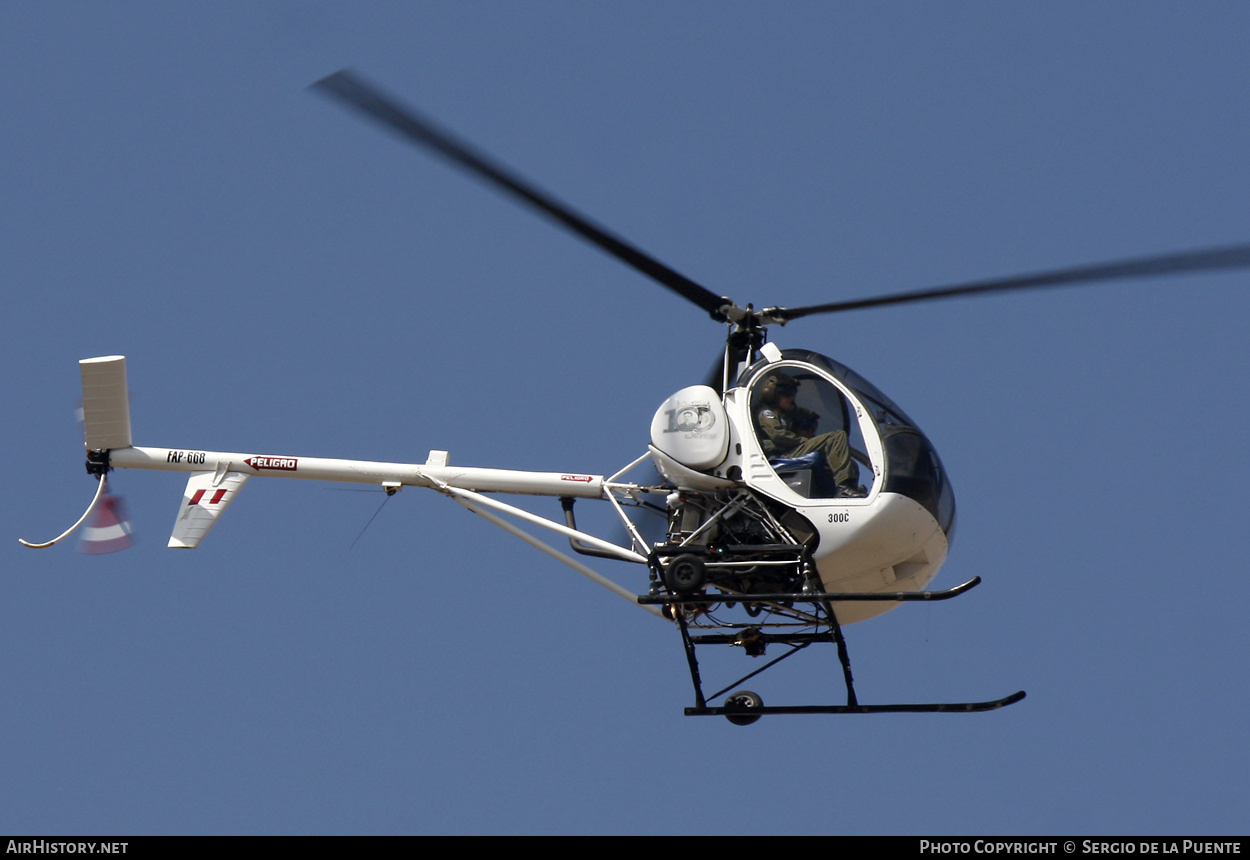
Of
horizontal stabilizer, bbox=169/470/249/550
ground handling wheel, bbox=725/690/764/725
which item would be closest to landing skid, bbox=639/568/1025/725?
ground handling wheel, bbox=725/690/764/725

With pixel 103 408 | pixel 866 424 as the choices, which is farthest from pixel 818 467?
pixel 103 408

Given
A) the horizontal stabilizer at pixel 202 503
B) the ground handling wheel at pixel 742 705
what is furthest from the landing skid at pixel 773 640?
the horizontal stabilizer at pixel 202 503

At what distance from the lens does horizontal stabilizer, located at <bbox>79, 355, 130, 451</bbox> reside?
1694 cm

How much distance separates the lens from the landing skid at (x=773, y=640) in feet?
45.8

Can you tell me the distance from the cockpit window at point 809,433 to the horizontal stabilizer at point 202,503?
5526 millimetres

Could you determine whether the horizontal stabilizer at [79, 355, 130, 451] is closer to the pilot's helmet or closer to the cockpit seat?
the pilot's helmet

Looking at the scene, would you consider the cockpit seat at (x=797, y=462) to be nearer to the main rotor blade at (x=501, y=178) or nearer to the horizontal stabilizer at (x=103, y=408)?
the main rotor blade at (x=501, y=178)

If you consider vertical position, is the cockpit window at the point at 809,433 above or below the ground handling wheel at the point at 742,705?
above

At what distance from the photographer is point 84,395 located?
16938 millimetres

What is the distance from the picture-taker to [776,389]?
14875 mm

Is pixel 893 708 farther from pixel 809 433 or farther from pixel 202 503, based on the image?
pixel 202 503

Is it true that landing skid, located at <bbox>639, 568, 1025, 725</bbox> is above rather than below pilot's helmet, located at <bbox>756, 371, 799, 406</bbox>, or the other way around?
below

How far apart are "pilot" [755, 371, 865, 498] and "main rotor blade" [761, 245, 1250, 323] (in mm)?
902
